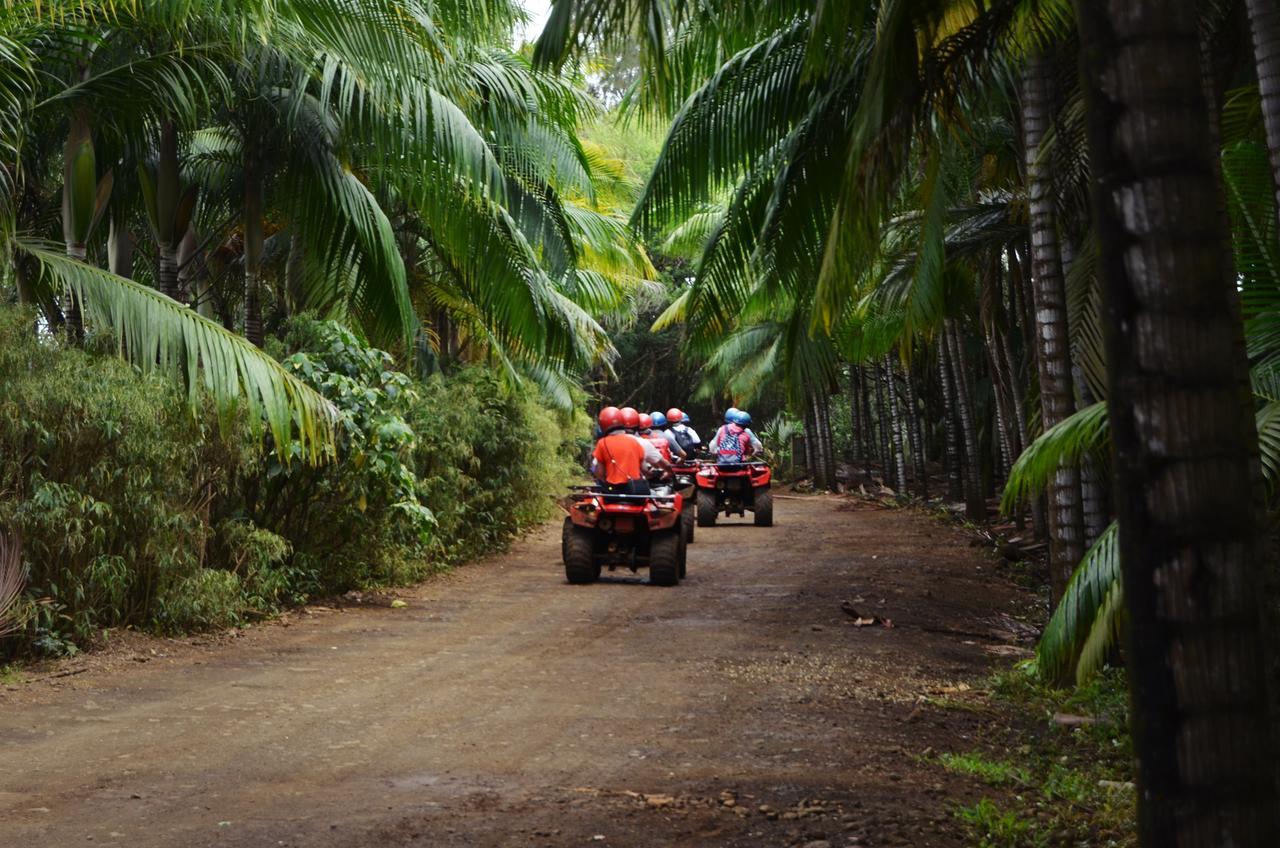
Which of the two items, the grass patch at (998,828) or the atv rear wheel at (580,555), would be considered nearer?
the grass patch at (998,828)

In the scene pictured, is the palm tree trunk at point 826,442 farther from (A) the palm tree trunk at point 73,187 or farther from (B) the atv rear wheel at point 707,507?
(A) the palm tree trunk at point 73,187

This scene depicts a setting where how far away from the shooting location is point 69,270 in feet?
29.5

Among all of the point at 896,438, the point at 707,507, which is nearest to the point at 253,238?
the point at 707,507

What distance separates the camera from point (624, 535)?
14.7 meters

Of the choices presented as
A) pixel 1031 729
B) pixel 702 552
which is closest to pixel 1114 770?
pixel 1031 729

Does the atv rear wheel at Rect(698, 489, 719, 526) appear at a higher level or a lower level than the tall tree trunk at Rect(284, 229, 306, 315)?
lower

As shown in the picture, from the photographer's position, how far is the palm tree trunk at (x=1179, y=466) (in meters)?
2.65

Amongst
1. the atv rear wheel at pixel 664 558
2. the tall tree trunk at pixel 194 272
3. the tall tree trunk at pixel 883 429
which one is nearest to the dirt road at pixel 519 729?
the atv rear wheel at pixel 664 558

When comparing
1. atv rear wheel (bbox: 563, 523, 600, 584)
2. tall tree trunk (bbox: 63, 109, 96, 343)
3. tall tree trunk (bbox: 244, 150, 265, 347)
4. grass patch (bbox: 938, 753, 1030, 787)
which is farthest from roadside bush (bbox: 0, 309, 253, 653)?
grass patch (bbox: 938, 753, 1030, 787)

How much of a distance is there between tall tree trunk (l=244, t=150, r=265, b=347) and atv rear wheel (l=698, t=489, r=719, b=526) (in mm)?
10833

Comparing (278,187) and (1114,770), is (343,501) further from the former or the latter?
(1114,770)

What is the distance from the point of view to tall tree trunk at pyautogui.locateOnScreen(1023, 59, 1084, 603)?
365 inches

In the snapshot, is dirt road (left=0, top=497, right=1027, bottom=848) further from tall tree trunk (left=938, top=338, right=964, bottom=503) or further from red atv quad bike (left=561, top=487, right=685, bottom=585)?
tall tree trunk (left=938, top=338, right=964, bottom=503)

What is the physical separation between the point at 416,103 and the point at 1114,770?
7.99 meters
